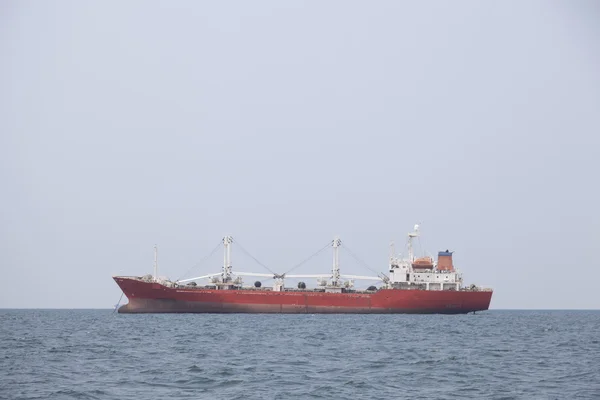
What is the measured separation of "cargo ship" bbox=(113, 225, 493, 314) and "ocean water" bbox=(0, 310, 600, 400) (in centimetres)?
3095

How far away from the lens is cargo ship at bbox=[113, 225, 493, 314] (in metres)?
86.8

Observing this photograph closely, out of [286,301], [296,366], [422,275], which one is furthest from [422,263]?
[296,366]

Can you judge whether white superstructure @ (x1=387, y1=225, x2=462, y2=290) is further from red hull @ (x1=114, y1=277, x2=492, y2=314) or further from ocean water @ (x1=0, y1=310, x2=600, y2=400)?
ocean water @ (x1=0, y1=310, x2=600, y2=400)

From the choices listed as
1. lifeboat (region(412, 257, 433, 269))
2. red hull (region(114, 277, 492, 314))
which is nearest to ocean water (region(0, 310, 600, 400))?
red hull (region(114, 277, 492, 314))

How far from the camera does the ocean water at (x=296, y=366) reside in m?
28.3

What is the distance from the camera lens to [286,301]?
88.7m

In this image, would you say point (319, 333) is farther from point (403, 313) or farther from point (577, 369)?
point (403, 313)

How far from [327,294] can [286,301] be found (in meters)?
4.87

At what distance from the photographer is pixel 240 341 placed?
48.6 meters

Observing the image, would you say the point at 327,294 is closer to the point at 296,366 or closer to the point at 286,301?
the point at 286,301

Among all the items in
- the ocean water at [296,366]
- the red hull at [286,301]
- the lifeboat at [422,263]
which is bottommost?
the ocean water at [296,366]

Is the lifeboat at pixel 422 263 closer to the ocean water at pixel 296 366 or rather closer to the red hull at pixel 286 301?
the red hull at pixel 286 301

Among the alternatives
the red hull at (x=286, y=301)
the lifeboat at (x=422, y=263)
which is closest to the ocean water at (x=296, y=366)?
the red hull at (x=286, y=301)

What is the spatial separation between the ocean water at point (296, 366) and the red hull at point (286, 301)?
30.7 m
